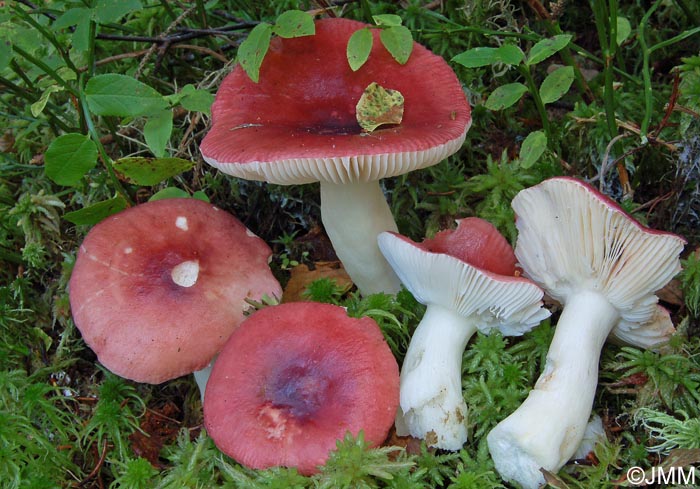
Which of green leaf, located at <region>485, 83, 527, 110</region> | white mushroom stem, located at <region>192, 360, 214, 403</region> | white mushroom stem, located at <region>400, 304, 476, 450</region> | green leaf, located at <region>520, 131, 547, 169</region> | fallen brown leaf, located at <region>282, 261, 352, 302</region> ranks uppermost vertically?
green leaf, located at <region>485, 83, 527, 110</region>

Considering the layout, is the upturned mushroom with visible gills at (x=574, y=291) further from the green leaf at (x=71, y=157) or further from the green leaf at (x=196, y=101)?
the green leaf at (x=71, y=157)

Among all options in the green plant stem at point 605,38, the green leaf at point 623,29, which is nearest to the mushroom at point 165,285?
the green plant stem at point 605,38

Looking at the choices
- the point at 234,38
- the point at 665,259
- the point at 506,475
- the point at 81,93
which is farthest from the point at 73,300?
the point at 665,259

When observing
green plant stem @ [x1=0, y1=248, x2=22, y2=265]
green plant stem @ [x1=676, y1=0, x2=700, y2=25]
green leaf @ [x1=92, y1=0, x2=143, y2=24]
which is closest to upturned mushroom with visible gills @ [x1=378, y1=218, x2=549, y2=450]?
green leaf @ [x1=92, y1=0, x2=143, y2=24]

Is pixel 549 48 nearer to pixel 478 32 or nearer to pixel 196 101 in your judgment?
pixel 478 32

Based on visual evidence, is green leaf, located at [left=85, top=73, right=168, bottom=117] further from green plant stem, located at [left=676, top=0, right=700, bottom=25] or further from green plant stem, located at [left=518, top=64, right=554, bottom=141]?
green plant stem, located at [left=676, top=0, right=700, bottom=25]
